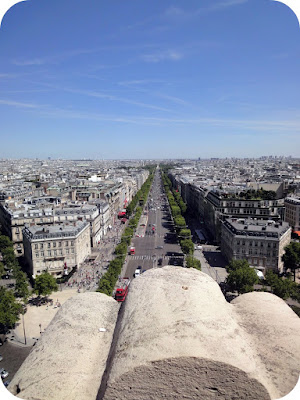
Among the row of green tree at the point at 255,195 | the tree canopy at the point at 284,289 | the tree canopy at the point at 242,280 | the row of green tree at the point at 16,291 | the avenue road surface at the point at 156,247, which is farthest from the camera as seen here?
the row of green tree at the point at 255,195

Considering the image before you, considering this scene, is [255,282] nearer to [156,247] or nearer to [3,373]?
[156,247]

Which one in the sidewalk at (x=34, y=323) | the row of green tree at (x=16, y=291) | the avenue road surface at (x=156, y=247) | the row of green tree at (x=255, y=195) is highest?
the row of green tree at (x=255, y=195)

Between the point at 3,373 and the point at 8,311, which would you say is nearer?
the point at 3,373

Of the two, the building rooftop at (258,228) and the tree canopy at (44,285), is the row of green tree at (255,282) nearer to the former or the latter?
the building rooftop at (258,228)

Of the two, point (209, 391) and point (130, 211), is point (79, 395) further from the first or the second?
point (130, 211)

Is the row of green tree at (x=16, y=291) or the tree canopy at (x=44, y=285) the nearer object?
the row of green tree at (x=16, y=291)

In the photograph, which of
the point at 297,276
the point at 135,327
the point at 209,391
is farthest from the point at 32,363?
the point at 297,276

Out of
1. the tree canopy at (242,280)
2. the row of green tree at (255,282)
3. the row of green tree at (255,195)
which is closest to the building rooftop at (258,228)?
the row of green tree at (255,282)

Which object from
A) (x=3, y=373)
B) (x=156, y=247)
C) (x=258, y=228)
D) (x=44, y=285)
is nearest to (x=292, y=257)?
(x=258, y=228)

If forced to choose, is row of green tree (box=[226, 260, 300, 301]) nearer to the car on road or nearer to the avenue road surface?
the avenue road surface

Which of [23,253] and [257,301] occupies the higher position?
[257,301]

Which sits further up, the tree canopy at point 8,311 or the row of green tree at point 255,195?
the row of green tree at point 255,195
